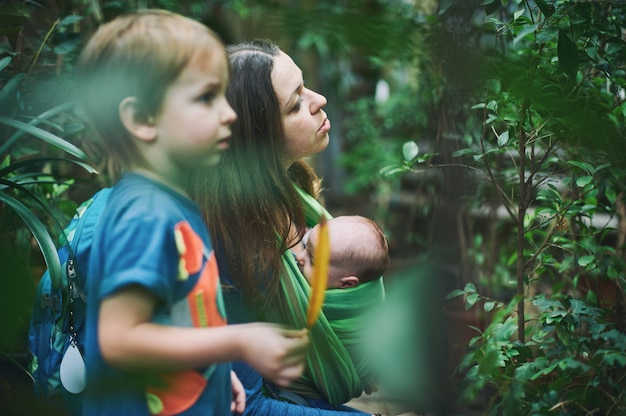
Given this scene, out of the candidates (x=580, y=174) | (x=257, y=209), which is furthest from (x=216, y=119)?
(x=580, y=174)

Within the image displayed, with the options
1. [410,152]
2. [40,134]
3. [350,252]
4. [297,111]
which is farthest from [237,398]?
[410,152]

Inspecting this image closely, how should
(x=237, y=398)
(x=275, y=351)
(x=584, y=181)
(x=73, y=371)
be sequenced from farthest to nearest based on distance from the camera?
(x=584, y=181) → (x=73, y=371) → (x=237, y=398) → (x=275, y=351)

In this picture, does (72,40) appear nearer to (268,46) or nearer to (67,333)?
(268,46)

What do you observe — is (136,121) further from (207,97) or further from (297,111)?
(297,111)

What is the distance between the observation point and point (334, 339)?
1273 millimetres

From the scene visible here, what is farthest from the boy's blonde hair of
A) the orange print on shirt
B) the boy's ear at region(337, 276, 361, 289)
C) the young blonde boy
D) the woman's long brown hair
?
the boy's ear at region(337, 276, 361, 289)

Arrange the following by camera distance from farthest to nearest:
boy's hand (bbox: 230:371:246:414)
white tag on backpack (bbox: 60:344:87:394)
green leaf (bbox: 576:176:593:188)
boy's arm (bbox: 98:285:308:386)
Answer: green leaf (bbox: 576:176:593:188)
white tag on backpack (bbox: 60:344:87:394)
boy's hand (bbox: 230:371:246:414)
boy's arm (bbox: 98:285:308:386)

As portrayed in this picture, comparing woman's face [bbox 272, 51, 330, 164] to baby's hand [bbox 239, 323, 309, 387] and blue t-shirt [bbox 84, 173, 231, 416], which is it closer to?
blue t-shirt [bbox 84, 173, 231, 416]

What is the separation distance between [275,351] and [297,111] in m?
0.58

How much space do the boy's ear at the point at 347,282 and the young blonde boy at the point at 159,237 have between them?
48 centimetres

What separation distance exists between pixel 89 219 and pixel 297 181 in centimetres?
42

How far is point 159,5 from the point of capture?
6.89 ft

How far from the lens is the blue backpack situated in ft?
3.84

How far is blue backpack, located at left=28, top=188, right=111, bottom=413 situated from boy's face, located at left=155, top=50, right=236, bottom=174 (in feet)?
1.45
